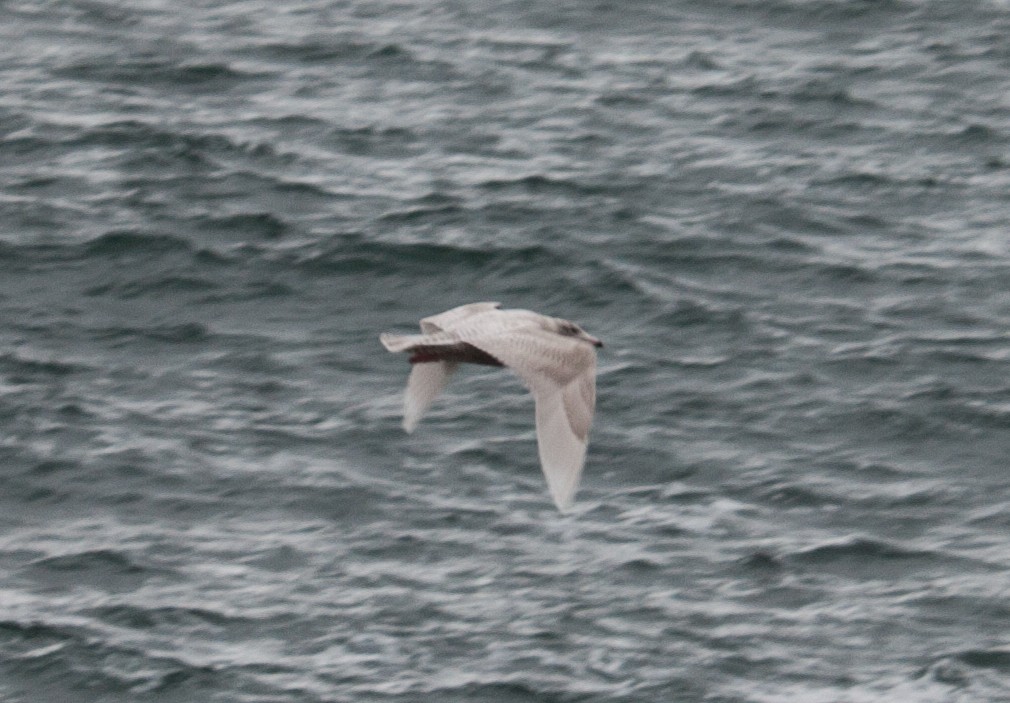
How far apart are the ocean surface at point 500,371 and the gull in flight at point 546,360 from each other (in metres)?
3.37

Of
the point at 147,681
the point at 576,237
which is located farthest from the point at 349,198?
the point at 147,681

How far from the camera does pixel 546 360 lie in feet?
37.5

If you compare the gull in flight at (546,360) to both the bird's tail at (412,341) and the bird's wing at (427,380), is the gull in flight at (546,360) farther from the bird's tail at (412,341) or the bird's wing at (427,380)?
the bird's wing at (427,380)

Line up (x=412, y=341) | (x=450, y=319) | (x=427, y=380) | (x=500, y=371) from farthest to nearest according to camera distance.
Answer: (x=500, y=371) → (x=427, y=380) → (x=450, y=319) → (x=412, y=341)

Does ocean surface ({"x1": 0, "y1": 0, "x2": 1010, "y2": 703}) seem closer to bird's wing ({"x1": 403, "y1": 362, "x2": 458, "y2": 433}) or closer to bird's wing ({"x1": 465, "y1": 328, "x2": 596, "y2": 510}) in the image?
bird's wing ({"x1": 403, "y1": 362, "x2": 458, "y2": 433})

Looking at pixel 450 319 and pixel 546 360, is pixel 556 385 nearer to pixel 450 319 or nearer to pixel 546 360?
pixel 546 360

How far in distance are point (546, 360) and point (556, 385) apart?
131mm

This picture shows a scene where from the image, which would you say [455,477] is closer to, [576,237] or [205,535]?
[205,535]

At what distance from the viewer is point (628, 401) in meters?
17.5

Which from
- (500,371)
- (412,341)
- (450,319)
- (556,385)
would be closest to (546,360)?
(556,385)

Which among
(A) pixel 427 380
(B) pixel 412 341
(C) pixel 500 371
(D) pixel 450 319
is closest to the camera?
(B) pixel 412 341

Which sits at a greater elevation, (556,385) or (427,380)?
(556,385)

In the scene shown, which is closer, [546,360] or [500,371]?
[546,360]

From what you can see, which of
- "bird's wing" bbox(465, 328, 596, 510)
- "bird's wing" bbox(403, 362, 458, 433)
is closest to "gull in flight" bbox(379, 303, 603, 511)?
"bird's wing" bbox(465, 328, 596, 510)
